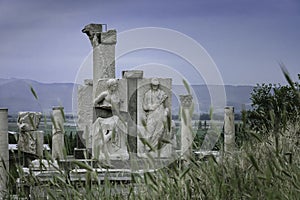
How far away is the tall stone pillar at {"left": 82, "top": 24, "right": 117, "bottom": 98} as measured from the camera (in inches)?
443

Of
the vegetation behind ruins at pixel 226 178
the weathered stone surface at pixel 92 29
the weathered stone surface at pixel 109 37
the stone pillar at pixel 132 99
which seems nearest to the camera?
the vegetation behind ruins at pixel 226 178

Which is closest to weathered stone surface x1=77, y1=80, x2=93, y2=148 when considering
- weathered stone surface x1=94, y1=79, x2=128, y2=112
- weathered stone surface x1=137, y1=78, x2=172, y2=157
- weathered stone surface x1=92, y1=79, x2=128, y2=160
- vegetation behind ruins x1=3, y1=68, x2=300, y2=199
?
weathered stone surface x1=92, y1=79, x2=128, y2=160

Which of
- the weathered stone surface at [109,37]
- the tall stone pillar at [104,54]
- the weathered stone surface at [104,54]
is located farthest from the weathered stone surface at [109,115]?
the weathered stone surface at [109,37]

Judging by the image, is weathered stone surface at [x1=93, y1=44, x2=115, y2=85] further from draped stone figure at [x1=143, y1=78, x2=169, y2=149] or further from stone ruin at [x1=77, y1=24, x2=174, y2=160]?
draped stone figure at [x1=143, y1=78, x2=169, y2=149]

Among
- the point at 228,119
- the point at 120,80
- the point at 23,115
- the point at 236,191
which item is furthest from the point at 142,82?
the point at 236,191

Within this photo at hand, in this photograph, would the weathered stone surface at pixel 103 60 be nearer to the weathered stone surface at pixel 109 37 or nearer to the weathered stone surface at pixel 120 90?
the weathered stone surface at pixel 109 37

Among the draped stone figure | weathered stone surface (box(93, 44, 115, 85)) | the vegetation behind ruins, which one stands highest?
weathered stone surface (box(93, 44, 115, 85))

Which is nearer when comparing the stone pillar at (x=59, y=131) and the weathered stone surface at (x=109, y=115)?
the stone pillar at (x=59, y=131)

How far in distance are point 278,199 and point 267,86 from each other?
14.0 m

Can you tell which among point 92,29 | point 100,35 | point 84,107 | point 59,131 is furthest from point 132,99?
point 59,131

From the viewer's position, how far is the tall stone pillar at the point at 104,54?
11258 mm

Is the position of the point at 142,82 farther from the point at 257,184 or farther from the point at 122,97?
the point at 257,184

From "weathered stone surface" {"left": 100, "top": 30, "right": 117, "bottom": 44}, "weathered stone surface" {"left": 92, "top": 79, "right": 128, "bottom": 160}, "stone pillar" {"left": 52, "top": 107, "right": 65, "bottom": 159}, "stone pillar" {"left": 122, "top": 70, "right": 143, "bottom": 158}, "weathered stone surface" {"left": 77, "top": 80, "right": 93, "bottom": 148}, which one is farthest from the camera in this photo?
"weathered stone surface" {"left": 77, "top": 80, "right": 93, "bottom": 148}

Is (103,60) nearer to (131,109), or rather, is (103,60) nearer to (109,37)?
(109,37)
